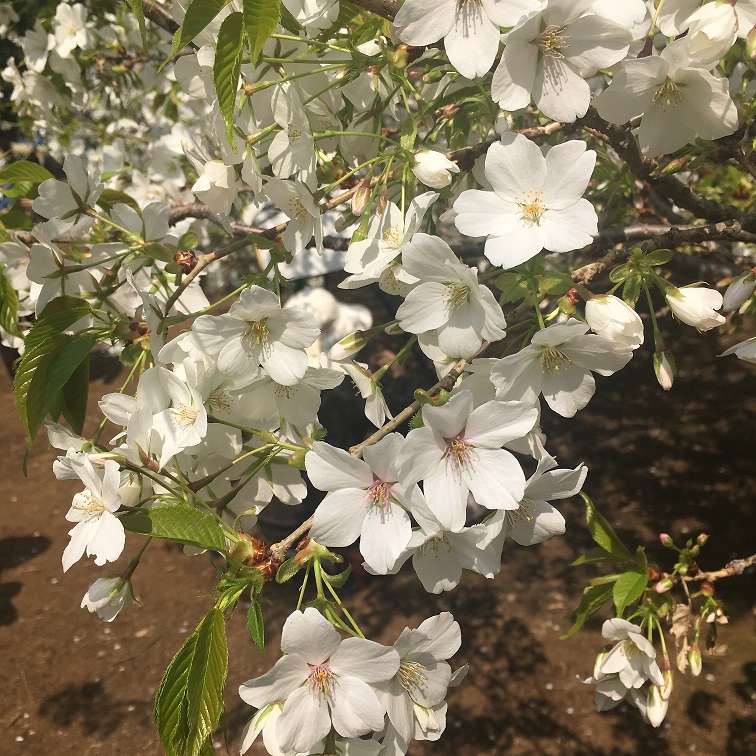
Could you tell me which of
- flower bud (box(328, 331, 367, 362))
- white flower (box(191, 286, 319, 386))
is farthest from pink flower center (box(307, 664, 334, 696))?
flower bud (box(328, 331, 367, 362))

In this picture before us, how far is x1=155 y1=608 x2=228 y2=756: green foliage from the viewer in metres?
0.79

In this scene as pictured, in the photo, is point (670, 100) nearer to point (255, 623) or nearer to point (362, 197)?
point (362, 197)

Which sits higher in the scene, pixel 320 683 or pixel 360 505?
pixel 360 505

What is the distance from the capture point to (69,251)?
1282mm

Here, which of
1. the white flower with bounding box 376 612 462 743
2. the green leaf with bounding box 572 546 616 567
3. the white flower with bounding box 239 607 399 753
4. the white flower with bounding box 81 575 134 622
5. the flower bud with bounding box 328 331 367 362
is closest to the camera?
the white flower with bounding box 239 607 399 753

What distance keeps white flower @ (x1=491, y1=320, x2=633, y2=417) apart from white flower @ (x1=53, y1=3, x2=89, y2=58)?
82.4 inches

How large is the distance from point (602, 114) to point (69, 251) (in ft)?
3.30

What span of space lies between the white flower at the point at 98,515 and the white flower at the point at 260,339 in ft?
0.72

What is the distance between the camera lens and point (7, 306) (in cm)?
120

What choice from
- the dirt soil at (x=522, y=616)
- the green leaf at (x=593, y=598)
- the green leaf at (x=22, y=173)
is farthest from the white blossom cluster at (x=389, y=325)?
the dirt soil at (x=522, y=616)

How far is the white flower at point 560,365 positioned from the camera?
0.86m

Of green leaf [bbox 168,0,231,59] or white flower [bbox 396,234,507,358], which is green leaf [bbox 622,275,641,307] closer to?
white flower [bbox 396,234,507,358]

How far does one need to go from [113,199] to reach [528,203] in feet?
2.84

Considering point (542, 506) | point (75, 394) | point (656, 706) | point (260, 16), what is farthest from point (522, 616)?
point (260, 16)
